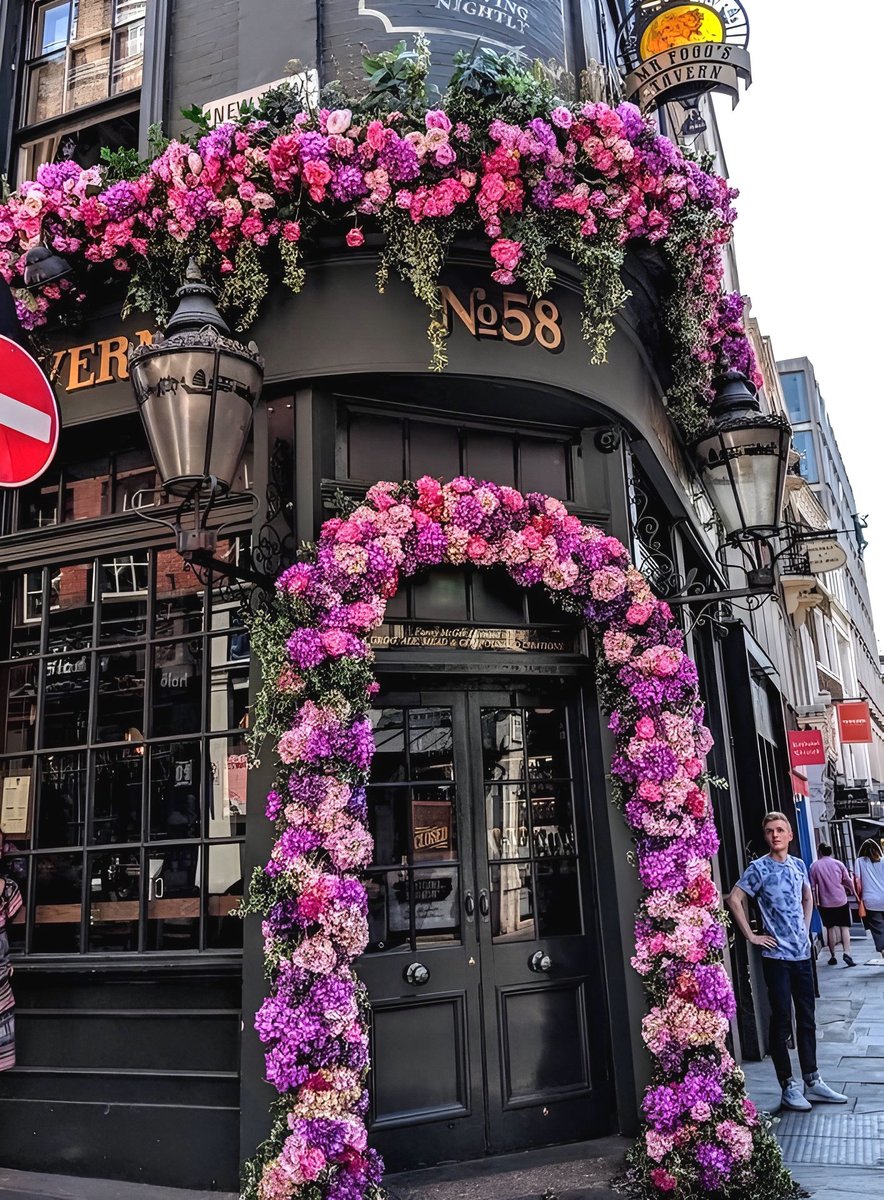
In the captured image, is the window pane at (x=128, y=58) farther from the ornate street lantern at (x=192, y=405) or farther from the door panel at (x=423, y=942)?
the door panel at (x=423, y=942)

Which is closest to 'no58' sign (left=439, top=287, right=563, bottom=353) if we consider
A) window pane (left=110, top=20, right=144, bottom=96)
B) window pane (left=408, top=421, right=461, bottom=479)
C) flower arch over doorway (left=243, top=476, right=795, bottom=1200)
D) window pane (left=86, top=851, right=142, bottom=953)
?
window pane (left=408, top=421, right=461, bottom=479)

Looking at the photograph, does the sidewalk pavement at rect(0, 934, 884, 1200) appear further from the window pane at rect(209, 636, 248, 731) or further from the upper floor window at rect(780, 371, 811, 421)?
the upper floor window at rect(780, 371, 811, 421)

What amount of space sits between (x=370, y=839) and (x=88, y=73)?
6523 millimetres

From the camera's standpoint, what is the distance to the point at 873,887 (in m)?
13.4

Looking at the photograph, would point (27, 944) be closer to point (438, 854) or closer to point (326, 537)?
point (438, 854)

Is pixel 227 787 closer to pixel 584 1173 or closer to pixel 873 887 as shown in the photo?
pixel 584 1173

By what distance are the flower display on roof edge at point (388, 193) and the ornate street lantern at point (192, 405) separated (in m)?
1.14

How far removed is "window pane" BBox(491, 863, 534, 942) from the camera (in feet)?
19.0

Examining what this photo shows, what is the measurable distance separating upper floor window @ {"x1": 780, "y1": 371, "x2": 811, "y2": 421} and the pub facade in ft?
144

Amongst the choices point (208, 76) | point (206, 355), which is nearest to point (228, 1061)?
point (206, 355)

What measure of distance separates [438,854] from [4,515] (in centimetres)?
385

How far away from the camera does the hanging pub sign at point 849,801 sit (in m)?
28.2

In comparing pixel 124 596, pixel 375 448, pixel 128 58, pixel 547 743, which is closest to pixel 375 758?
pixel 547 743

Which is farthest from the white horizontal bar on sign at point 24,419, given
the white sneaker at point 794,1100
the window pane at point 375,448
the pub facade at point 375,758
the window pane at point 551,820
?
the white sneaker at point 794,1100
